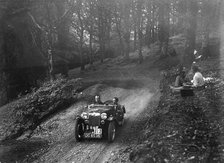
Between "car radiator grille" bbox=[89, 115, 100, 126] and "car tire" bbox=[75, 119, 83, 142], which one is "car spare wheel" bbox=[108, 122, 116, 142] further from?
"car tire" bbox=[75, 119, 83, 142]

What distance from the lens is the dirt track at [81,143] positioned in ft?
44.0

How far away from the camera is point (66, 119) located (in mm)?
19188

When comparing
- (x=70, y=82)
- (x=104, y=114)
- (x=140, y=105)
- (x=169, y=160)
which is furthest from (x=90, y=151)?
(x=70, y=82)

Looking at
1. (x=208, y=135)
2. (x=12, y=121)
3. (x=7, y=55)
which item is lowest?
(x=12, y=121)

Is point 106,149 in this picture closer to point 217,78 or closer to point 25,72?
point 217,78

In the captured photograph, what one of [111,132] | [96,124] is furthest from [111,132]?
[96,124]

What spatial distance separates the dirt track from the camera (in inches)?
528

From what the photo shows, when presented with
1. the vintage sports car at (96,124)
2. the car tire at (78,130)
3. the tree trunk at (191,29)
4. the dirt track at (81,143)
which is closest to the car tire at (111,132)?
the vintage sports car at (96,124)

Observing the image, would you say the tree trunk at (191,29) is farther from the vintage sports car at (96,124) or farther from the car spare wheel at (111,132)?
the car spare wheel at (111,132)

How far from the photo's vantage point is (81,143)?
1480 cm

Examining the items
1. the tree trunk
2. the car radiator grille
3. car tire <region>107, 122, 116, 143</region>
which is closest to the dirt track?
car tire <region>107, 122, 116, 143</region>

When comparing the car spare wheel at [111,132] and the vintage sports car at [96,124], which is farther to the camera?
the vintage sports car at [96,124]

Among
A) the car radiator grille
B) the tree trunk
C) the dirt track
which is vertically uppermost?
the tree trunk

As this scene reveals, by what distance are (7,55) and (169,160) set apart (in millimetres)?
26838
